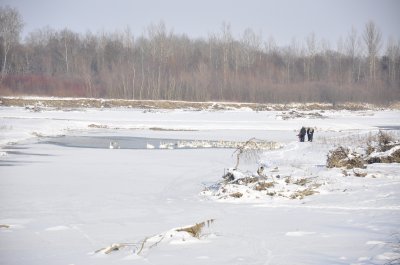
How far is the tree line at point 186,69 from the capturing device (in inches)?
2660

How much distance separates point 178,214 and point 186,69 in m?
67.5

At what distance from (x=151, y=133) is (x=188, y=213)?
998 inches

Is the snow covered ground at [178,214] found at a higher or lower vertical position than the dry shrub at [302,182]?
lower

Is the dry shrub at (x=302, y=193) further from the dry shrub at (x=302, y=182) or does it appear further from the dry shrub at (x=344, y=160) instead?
the dry shrub at (x=344, y=160)

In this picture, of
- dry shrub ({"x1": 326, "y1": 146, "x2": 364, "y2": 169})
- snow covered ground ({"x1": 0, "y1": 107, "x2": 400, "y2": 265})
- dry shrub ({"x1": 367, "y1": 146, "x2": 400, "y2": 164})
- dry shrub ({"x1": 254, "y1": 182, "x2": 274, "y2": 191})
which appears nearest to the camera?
snow covered ground ({"x1": 0, "y1": 107, "x2": 400, "y2": 265})

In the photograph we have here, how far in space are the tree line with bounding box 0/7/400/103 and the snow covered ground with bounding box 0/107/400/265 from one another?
48.7 meters

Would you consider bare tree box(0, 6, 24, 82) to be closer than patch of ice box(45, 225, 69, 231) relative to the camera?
No

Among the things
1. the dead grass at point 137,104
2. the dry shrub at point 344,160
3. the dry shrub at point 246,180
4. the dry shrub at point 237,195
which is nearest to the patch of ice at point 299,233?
the dry shrub at point 237,195

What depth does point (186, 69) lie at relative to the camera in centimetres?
7588

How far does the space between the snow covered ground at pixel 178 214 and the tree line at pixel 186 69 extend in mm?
48676

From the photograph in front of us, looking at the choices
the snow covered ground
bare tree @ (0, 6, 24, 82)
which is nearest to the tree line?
bare tree @ (0, 6, 24, 82)

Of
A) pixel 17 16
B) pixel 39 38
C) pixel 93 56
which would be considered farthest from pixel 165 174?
pixel 39 38

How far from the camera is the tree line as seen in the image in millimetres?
67562

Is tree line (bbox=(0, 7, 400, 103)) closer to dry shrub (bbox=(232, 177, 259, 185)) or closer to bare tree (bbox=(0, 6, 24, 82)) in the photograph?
bare tree (bbox=(0, 6, 24, 82))
